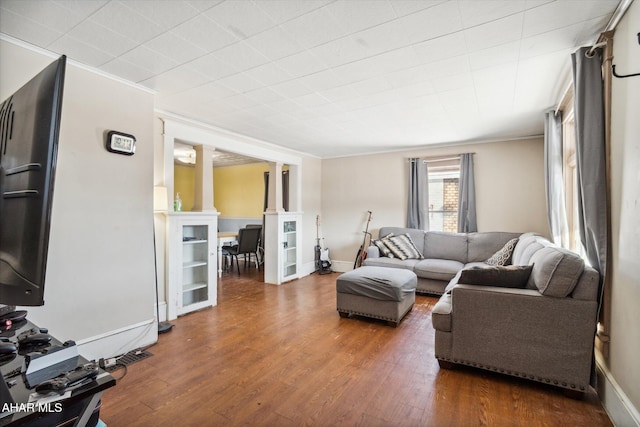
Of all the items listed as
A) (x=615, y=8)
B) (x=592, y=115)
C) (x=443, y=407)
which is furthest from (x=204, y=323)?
(x=615, y=8)

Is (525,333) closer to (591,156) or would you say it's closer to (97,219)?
(591,156)

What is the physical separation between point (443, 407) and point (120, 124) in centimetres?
337

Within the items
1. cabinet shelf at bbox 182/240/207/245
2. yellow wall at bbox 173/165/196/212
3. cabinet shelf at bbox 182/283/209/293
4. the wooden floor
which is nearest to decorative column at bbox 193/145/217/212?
cabinet shelf at bbox 182/240/207/245

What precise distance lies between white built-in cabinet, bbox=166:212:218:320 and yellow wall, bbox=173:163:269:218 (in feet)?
11.8

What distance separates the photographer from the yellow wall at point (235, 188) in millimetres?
7695

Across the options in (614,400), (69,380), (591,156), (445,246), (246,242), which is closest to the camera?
(69,380)

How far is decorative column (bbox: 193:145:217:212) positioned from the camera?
407 centimetres

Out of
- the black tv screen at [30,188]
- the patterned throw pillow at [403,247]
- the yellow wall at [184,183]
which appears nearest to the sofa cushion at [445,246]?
the patterned throw pillow at [403,247]

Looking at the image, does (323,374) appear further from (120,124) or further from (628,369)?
(120,124)

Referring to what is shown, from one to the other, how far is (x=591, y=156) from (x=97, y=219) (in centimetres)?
373

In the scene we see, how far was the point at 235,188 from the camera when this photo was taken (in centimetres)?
810

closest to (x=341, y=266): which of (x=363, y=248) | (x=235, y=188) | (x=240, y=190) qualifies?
(x=363, y=248)

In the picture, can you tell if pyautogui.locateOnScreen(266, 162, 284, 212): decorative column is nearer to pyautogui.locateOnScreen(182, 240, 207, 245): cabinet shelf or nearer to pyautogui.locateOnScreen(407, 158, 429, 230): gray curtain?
pyautogui.locateOnScreen(182, 240, 207, 245): cabinet shelf

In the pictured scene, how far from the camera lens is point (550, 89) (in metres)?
2.96
